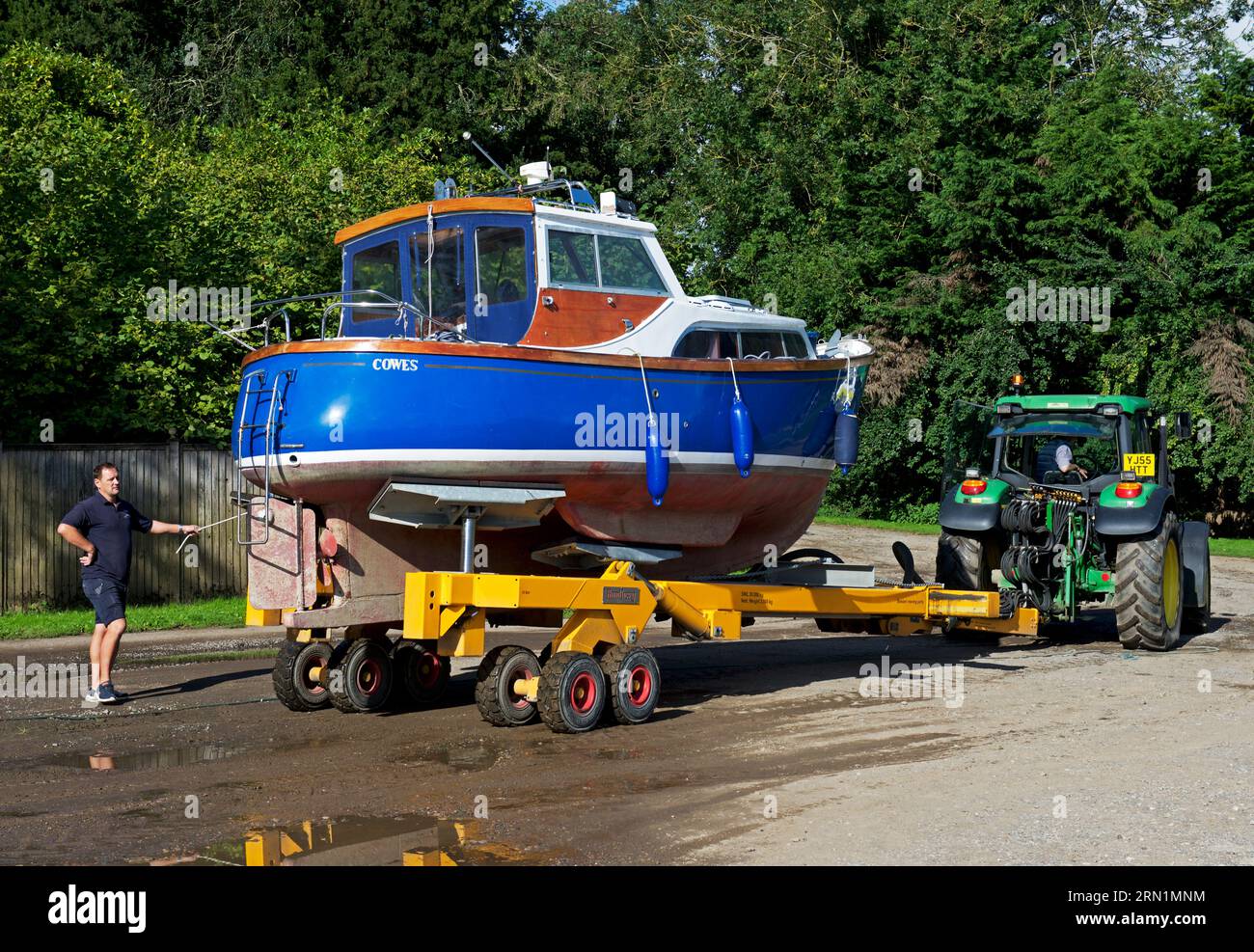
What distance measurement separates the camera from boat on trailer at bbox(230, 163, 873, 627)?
9695 millimetres

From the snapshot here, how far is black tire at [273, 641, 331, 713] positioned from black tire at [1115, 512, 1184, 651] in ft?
26.0

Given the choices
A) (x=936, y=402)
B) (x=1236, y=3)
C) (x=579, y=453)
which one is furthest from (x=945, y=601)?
(x=1236, y=3)

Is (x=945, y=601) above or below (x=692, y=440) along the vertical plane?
below

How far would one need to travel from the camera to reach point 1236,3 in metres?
37.9

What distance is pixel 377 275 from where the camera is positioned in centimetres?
1181

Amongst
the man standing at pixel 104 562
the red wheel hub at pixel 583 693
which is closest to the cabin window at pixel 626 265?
the red wheel hub at pixel 583 693

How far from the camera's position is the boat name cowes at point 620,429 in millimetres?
10312

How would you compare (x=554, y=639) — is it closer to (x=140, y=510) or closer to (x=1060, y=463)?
(x=1060, y=463)

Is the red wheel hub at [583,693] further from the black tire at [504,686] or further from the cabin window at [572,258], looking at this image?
the cabin window at [572,258]

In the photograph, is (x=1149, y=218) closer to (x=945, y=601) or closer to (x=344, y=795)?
(x=945, y=601)

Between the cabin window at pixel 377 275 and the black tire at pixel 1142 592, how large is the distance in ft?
25.3

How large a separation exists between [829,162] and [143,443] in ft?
71.1

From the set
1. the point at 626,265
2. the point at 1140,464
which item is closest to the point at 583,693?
the point at 626,265

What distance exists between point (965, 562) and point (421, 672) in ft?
20.4
